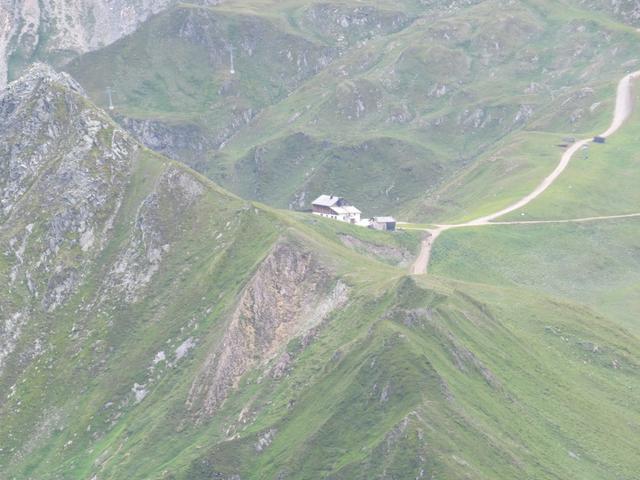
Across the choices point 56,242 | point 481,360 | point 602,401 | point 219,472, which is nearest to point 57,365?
point 56,242

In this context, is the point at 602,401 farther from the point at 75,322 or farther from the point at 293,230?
the point at 75,322

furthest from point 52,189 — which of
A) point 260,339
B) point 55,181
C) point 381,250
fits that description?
point 260,339

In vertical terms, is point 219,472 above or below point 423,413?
below

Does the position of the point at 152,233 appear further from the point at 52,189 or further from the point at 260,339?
the point at 260,339

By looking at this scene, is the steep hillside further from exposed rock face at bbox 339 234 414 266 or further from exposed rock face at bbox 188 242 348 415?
exposed rock face at bbox 339 234 414 266

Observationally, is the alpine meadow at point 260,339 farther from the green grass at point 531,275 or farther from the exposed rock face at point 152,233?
the green grass at point 531,275

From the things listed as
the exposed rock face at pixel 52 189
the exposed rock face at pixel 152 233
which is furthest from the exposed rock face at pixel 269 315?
the exposed rock face at pixel 52 189

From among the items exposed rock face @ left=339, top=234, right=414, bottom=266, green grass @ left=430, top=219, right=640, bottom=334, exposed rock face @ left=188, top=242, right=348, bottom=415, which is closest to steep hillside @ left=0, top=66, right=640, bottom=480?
exposed rock face @ left=188, top=242, right=348, bottom=415
